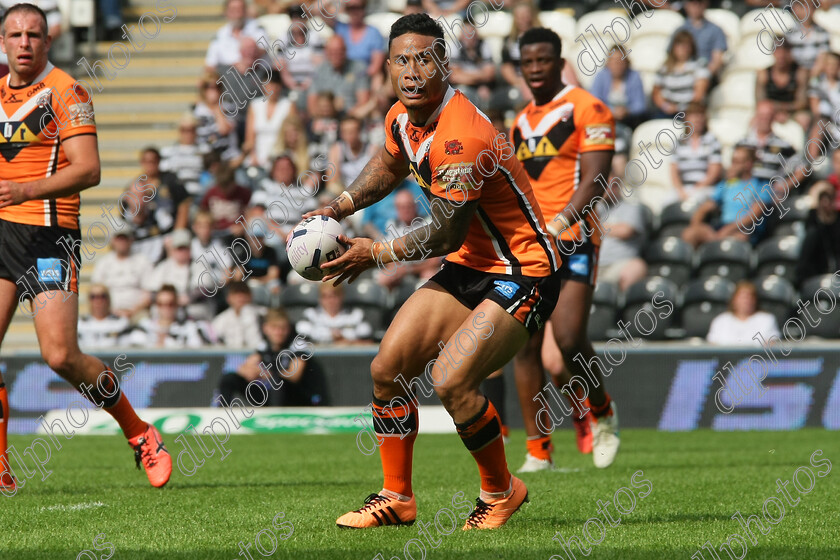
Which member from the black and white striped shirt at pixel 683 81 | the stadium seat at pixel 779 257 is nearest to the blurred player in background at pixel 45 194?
the stadium seat at pixel 779 257

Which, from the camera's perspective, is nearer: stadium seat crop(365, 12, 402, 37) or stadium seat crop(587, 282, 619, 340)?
stadium seat crop(587, 282, 619, 340)

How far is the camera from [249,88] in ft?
56.7

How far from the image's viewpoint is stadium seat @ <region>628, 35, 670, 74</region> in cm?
1769

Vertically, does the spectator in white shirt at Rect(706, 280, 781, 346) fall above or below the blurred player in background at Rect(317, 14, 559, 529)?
below

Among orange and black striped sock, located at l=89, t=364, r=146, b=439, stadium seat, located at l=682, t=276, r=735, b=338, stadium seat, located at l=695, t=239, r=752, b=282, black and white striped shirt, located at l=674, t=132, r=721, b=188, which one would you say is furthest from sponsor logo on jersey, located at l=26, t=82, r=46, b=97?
black and white striped shirt, located at l=674, t=132, r=721, b=188

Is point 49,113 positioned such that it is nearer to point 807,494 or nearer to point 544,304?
point 544,304

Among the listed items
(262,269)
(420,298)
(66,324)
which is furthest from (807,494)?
(262,269)

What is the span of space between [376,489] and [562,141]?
2.96 meters

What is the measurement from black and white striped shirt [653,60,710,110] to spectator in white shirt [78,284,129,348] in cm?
814

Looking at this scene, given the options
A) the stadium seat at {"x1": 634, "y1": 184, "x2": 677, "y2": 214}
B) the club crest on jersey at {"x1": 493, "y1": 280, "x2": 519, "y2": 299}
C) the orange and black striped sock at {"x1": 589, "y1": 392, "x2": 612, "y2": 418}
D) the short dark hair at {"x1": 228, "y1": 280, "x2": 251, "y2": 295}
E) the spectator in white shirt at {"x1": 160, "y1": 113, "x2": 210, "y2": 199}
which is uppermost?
the club crest on jersey at {"x1": 493, "y1": 280, "x2": 519, "y2": 299}

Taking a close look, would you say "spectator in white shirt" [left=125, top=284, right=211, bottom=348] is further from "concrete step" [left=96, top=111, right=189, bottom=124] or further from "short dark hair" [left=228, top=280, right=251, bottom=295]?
"concrete step" [left=96, top=111, right=189, bottom=124]

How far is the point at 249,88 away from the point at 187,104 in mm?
2469

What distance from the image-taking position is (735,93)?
16938 millimetres

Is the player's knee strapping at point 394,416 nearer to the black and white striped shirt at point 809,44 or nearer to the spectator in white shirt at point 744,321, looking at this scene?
the spectator in white shirt at point 744,321
